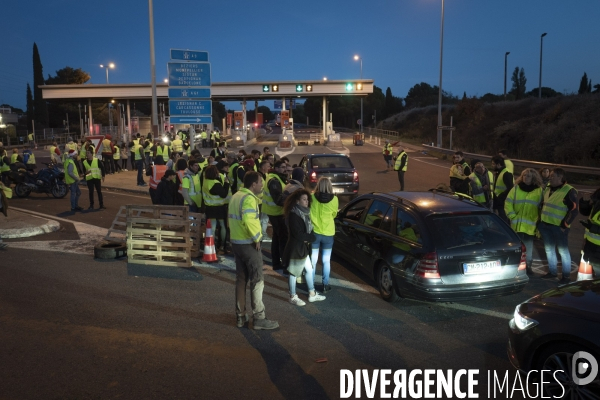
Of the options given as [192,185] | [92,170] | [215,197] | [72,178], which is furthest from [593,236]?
[72,178]

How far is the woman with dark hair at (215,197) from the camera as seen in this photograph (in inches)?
350

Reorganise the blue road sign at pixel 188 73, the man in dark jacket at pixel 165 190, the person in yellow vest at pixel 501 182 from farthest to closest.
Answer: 1. the blue road sign at pixel 188 73
2. the man in dark jacket at pixel 165 190
3. the person in yellow vest at pixel 501 182

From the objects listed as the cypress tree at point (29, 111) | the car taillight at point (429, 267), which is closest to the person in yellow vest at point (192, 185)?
the car taillight at point (429, 267)

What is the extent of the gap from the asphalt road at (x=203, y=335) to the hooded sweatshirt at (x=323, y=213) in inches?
37.4

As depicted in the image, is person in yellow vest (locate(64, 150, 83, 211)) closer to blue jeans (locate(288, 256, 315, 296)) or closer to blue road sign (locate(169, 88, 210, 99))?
blue road sign (locate(169, 88, 210, 99))

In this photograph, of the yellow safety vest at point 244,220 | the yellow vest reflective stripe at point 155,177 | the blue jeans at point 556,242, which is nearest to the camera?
the yellow safety vest at point 244,220

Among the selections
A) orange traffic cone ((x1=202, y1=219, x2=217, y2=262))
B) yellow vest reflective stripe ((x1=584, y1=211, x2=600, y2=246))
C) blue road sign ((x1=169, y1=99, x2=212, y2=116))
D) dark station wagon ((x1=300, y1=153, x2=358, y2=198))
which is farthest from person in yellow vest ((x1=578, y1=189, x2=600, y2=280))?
blue road sign ((x1=169, y1=99, x2=212, y2=116))

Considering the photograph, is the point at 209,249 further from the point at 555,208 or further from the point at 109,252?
the point at 555,208

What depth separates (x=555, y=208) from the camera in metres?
7.52

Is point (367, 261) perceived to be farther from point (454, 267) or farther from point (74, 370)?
point (74, 370)

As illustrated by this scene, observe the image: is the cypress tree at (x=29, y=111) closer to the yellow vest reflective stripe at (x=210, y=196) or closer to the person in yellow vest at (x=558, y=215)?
the yellow vest reflective stripe at (x=210, y=196)

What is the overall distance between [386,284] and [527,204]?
2.66 meters

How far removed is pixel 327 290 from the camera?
755 centimetres

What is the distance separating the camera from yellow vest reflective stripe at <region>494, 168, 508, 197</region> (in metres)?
10.2
